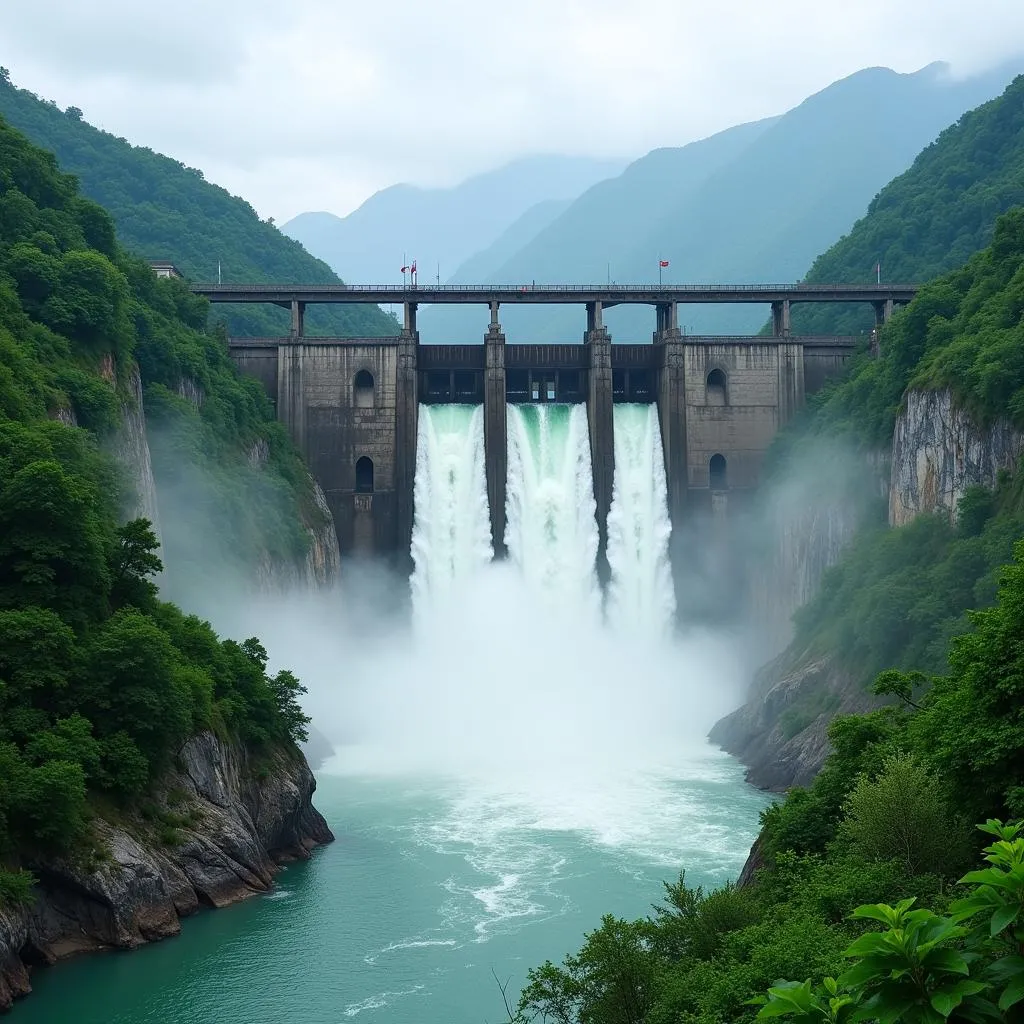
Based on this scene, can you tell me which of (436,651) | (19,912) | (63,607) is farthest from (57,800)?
(436,651)

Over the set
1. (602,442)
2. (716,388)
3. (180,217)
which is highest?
(180,217)

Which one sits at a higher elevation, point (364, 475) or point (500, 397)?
point (500, 397)

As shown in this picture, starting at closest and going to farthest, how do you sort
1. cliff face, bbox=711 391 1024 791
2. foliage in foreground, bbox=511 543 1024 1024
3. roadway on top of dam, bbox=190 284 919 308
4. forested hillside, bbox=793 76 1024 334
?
1. foliage in foreground, bbox=511 543 1024 1024
2. cliff face, bbox=711 391 1024 791
3. roadway on top of dam, bbox=190 284 919 308
4. forested hillside, bbox=793 76 1024 334

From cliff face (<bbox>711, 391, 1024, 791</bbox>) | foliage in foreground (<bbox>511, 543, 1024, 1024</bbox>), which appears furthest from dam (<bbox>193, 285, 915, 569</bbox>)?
foliage in foreground (<bbox>511, 543, 1024, 1024</bbox>)

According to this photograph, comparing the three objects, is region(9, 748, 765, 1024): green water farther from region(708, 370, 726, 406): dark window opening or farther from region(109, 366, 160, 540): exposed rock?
region(708, 370, 726, 406): dark window opening

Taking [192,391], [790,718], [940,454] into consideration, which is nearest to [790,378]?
[940,454]

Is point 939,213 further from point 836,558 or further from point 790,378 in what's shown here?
point 836,558
